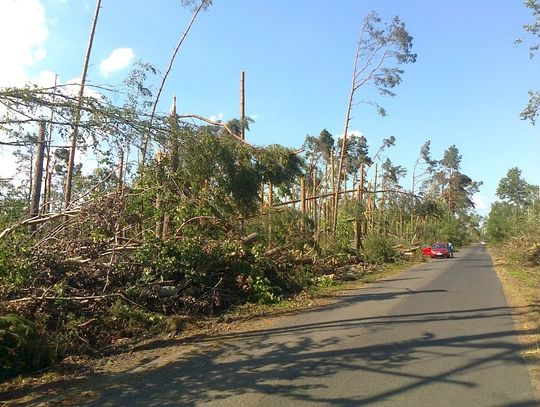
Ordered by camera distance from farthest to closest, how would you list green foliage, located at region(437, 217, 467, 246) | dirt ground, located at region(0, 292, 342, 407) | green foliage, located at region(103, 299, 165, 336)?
green foliage, located at region(437, 217, 467, 246) < green foliage, located at region(103, 299, 165, 336) < dirt ground, located at region(0, 292, 342, 407)

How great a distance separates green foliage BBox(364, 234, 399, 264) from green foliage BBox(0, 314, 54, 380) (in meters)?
24.9

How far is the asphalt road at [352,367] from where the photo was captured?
542 centimetres

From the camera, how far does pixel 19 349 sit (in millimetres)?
7078

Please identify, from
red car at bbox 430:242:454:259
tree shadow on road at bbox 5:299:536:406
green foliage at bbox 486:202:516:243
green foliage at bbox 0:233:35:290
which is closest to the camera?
tree shadow on road at bbox 5:299:536:406

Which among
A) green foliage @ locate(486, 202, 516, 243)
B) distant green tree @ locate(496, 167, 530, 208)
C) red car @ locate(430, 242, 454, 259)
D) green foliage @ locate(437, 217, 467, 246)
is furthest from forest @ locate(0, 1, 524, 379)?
distant green tree @ locate(496, 167, 530, 208)

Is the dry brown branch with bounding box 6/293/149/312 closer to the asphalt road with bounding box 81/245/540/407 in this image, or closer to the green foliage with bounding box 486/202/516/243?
the asphalt road with bounding box 81/245/540/407

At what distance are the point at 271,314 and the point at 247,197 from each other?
129 inches

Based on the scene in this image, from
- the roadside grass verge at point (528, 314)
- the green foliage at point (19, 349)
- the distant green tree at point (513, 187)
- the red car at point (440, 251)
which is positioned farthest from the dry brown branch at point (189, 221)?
the distant green tree at point (513, 187)

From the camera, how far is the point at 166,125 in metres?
8.30

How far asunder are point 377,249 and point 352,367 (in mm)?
26033

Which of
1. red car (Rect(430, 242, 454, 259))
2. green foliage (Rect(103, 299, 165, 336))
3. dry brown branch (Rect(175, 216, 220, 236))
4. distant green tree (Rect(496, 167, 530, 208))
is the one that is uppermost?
distant green tree (Rect(496, 167, 530, 208))

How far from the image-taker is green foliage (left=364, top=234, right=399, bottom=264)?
102 feet

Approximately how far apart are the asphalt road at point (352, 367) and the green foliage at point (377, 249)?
20331mm

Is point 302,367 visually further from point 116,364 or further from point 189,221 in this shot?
point 189,221
